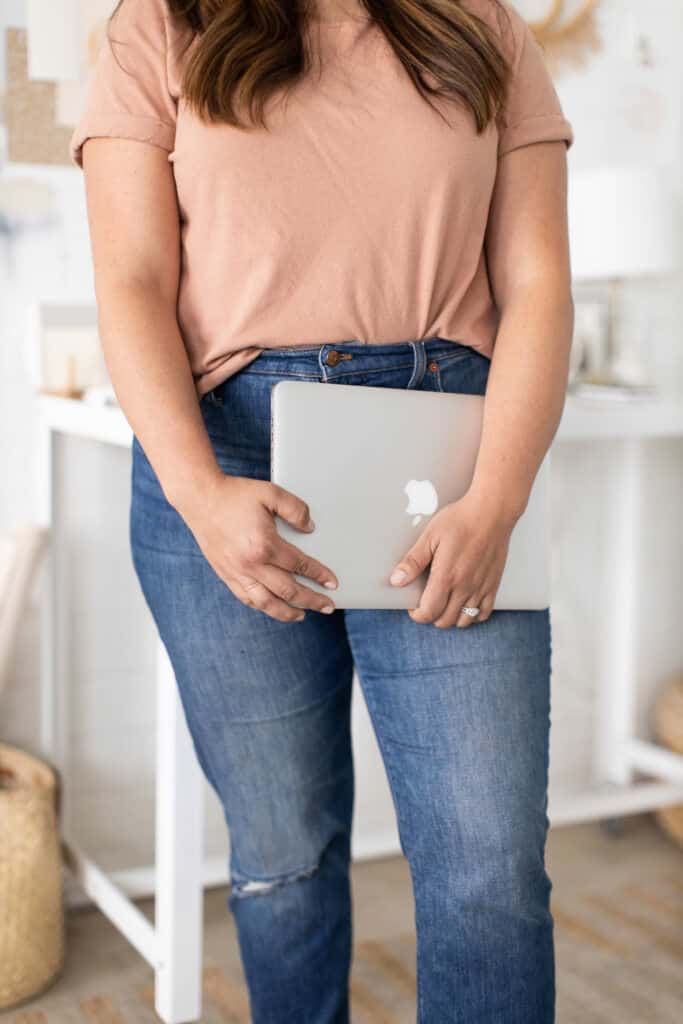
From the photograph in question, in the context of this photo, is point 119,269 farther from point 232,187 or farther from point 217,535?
point 217,535

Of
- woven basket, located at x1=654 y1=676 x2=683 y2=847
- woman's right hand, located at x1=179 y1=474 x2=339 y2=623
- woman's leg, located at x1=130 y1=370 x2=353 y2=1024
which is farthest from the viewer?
woven basket, located at x1=654 y1=676 x2=683 y2=847

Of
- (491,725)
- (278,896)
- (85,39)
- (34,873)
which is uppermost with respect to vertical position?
(85,39)

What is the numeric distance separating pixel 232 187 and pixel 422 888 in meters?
0.54

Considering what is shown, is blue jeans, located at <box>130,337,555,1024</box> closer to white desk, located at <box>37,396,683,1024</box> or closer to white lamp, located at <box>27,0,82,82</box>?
white desk, located at <box>37,396,683,1024</box>

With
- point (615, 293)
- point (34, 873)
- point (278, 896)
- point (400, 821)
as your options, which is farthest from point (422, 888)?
point (615, 293)

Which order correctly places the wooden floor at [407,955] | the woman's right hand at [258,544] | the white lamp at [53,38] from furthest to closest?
the white lamp at [53,38] → the wooden floor at [407,955] → the woman's right hand at [258,544]

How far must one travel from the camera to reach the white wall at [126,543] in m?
1.76

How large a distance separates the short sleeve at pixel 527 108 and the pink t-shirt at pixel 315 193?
4 centimetres

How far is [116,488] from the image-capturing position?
1.83 meters

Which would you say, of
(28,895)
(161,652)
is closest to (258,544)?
(161,652)

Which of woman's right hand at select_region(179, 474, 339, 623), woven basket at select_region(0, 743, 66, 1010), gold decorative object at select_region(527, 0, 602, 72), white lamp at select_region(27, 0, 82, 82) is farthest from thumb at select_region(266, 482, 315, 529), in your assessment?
gold decorative object at select_region(527, 0, 602, 72)

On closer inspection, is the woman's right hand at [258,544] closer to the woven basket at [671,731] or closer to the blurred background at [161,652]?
the blurred background at [161,652]

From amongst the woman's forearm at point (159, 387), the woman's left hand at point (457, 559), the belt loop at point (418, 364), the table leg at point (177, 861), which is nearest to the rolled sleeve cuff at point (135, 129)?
A: the woman's forearm at point (159, 387)

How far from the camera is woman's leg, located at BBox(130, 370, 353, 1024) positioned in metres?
0.94
